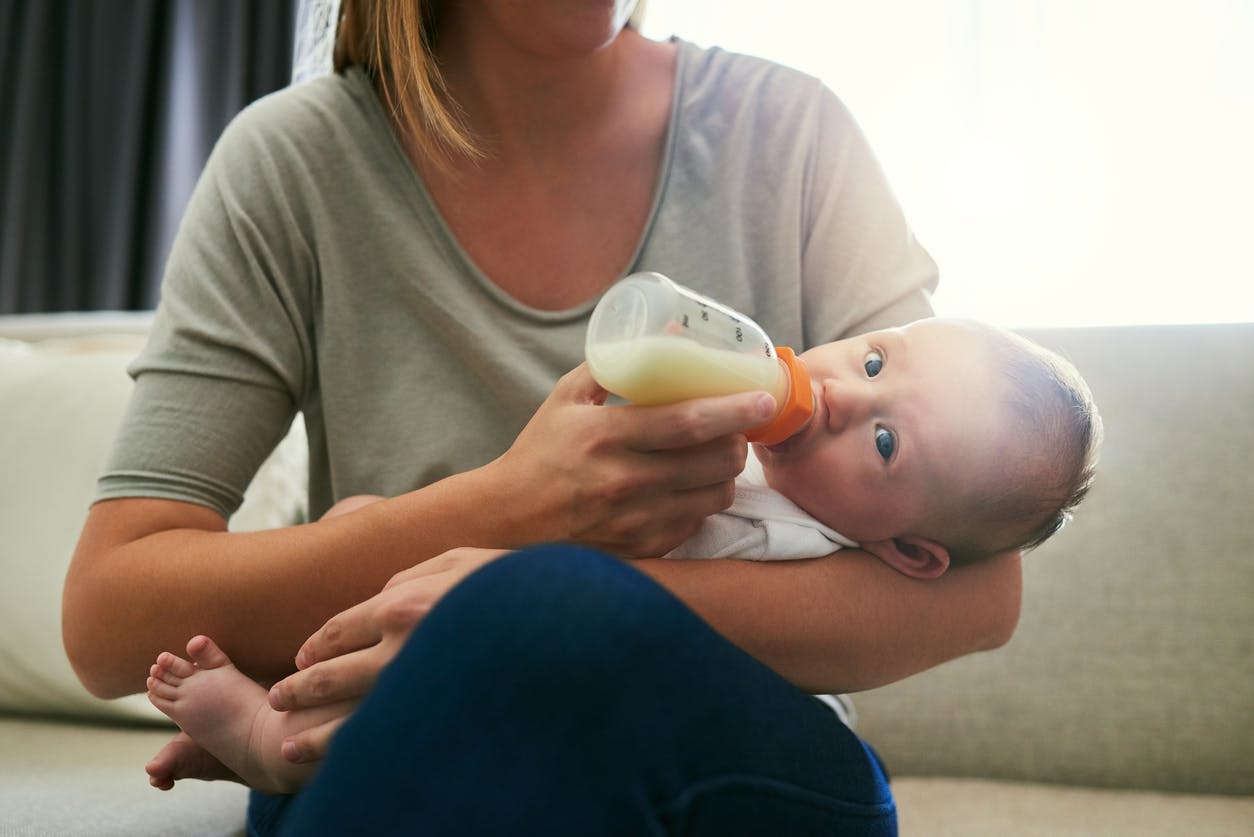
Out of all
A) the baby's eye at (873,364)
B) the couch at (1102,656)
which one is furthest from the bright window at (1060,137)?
the baby's eye at (873,364)

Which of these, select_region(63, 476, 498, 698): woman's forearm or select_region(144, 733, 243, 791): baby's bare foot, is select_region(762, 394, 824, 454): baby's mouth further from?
select_region(144, 733, 243, 791): baby's bare foot

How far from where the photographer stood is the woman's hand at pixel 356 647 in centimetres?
71

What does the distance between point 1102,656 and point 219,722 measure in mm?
1119

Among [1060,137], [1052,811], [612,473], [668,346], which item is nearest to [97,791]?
[612,473]

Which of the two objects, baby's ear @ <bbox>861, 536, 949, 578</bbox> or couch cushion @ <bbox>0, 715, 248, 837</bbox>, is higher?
baby's ear @ <bbox>861, 536, 949, 578</bbox>

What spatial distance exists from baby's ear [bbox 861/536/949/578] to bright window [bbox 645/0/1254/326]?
1554mm

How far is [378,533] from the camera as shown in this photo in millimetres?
860

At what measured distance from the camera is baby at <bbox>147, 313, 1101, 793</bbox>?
906 mm

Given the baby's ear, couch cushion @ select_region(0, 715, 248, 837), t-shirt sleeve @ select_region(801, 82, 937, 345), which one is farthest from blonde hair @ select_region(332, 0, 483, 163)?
couch cushion @ select_region(0, 715, 248, 837)

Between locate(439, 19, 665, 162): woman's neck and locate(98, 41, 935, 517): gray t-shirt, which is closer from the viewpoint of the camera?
locate(98, 41, 935, 517): gray t-shirt

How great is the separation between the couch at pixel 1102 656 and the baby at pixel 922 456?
0.52m

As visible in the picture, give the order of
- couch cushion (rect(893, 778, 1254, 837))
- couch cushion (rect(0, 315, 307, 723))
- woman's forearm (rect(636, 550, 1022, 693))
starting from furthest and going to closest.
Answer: couch cushion (rect(0, 315, 307, 723)) < couch cushion (rect(893, 778, 1254, 837)) < woman's forearm (rect(636, 550, 1022, 693))

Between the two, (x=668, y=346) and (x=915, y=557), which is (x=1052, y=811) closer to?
(x=915, y=557)

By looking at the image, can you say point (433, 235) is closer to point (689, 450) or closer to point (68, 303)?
point (689, 450)
